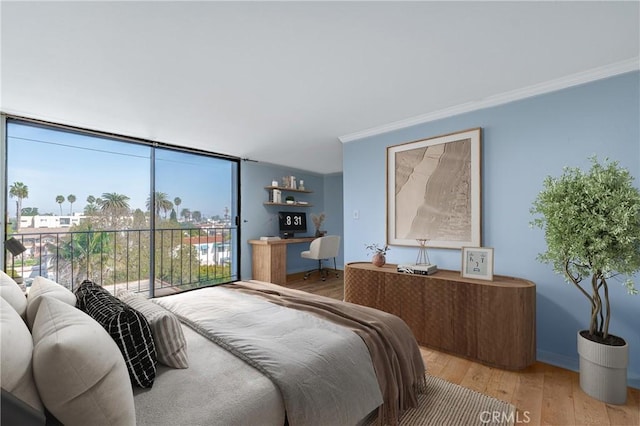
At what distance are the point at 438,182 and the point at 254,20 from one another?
85.5 inches

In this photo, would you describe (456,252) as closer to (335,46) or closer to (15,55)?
(335,46)

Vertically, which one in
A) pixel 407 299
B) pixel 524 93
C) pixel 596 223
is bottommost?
pixel 407 299

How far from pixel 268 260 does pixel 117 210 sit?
2.19 metres

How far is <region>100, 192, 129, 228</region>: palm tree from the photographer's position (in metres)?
3.45

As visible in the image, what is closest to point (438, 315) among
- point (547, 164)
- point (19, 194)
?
point (547, 164)

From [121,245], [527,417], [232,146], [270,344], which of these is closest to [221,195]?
[232,146]

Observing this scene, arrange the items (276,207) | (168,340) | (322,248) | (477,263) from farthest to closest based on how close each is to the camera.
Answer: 1. (276,207)
2. (322,248)
3. (477,263)
4. (168,340)

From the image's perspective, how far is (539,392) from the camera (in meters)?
1.89

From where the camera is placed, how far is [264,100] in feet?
8.24

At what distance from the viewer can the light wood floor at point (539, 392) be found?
1646mm

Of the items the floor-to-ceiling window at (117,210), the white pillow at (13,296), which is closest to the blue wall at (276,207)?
the floor-to-ceiling window at (117,210)

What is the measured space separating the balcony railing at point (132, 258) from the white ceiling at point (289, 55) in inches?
55.9

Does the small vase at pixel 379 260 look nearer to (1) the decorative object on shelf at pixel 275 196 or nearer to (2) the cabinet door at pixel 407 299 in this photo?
(2) the cabinet door at pixel 407 299

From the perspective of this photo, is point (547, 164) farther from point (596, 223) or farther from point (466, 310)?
point (466, 310)
